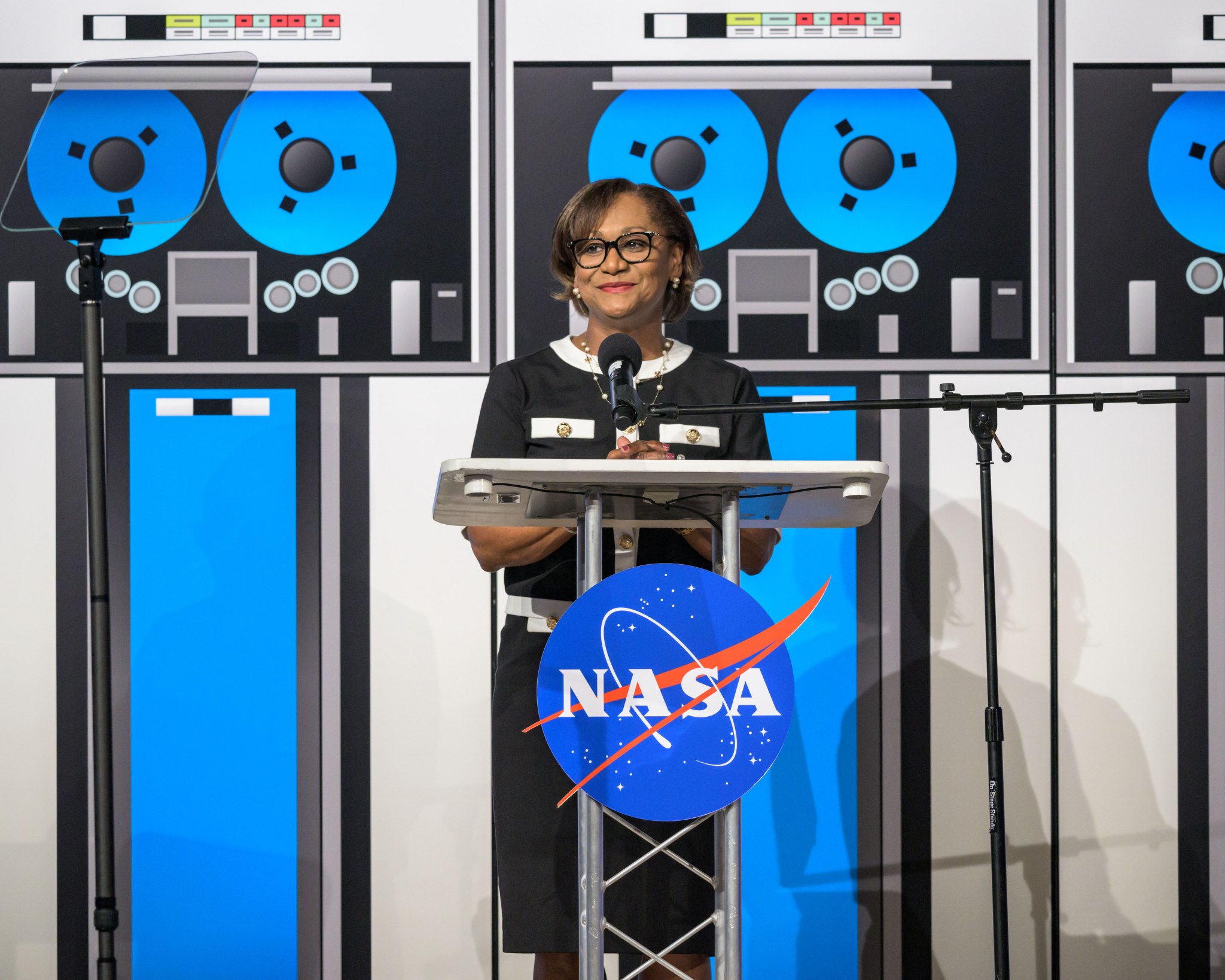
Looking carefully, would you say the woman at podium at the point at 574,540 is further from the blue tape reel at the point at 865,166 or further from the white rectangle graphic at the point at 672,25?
the white rectangle graphic at the point at 672,25

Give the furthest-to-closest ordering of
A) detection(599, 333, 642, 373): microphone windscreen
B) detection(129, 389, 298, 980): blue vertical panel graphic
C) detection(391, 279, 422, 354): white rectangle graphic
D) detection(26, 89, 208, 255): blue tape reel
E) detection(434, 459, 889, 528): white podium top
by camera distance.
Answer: detection(391, 279, 422, 354): white rectangle graphic
detection(129, 389, 298, 980): blue vertical panel graphic
detection(26, 89, 208, 255): blue tape reel
detection(599, 333, 642, 373): microphone windscreen
detection(434, 459, 889, 528): white podium top

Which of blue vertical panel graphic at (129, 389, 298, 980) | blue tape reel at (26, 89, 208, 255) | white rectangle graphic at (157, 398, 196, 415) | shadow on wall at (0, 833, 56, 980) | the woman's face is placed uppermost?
blue tape reel at (26, 89, 208, 255)


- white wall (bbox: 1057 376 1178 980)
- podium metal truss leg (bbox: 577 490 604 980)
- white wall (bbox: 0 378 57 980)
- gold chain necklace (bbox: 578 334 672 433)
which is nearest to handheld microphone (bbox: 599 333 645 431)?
podium metal truss leg (bbox: 577 490 604 980)

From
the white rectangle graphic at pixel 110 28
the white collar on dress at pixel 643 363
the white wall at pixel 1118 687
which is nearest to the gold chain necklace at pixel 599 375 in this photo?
the white collar on dress at pixel 643 363

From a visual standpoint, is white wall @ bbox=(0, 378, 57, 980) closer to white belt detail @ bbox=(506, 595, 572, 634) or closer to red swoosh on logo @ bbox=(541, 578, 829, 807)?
white belt detail @ bbox=(506, 595, 572, 634)

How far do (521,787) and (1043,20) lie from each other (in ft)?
8.13

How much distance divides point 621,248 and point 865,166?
1.30m

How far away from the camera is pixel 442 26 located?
10.1ft

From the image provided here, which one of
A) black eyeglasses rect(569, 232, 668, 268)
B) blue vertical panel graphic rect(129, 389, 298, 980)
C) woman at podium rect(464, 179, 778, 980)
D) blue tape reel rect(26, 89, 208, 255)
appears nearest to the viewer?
woman at podium rect(464, 179, 778, 980)

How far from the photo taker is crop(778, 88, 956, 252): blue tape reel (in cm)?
307

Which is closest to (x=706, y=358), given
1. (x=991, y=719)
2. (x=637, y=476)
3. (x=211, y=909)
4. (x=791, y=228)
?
(x=637, y=476)

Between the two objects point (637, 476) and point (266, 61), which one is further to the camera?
point (266, 61)

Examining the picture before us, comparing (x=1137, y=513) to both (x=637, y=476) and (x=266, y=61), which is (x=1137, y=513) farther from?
(x=266, y=61)

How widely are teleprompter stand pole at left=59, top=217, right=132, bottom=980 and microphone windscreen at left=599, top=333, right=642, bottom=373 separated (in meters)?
1.00
